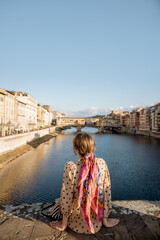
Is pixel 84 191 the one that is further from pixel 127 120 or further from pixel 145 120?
pixel 127 120

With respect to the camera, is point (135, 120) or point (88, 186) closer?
point (88, 186)

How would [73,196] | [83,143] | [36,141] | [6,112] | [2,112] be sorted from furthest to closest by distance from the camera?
[36,141] → [6,112] → [2,112] → [73,196] → [83,143]

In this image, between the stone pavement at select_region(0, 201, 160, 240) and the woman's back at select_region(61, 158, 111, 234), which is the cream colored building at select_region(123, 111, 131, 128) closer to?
the stone pavement at select_region(0, 201, 160, 240)

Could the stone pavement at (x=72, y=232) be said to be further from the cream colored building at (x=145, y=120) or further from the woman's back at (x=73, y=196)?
the cream colored building at (x=145, y=120)

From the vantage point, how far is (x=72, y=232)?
7.07ft

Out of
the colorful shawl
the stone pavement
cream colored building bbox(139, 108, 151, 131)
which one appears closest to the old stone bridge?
cream colored building bbox(139, 108, 151, 131)

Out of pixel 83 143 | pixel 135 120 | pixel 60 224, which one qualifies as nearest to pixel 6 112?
pixel 60 224

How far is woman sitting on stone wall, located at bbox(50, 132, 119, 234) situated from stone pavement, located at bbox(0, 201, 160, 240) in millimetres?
123

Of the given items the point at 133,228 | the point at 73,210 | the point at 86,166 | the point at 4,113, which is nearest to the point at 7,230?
the point at 73,210

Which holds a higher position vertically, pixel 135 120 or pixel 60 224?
pixel 135 120

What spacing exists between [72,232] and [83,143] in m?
1.15

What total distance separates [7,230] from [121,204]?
1.83m

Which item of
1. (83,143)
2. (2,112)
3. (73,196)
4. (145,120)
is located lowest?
(73,196)

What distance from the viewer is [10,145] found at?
19.8 metres
